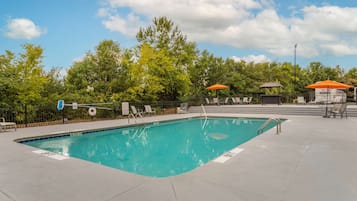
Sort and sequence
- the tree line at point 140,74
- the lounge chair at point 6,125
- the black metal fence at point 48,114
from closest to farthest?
the lounge chair at point 6,125 → the black metal fence at point 48,114 → the tree line at point 140,74

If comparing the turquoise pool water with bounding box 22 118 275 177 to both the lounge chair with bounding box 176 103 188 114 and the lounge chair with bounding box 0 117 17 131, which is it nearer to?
the lounge chair with bounding box 0 117 17 131

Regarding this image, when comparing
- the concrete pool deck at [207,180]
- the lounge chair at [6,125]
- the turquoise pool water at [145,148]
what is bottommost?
the turquoise pool water at [145,148]

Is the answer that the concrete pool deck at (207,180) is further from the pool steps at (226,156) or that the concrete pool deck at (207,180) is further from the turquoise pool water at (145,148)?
the turquoise pool water at (145,148)

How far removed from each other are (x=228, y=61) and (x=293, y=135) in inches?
688

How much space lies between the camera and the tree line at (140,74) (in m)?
10.3

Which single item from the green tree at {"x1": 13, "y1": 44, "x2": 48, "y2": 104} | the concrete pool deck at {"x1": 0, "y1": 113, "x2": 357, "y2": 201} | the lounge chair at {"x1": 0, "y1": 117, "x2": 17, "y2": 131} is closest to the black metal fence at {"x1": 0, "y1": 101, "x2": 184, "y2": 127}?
the green tree at {"x1": 13, "y1": 44, "x2": 48, "y2": 104}

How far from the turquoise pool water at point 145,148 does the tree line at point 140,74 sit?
13.3 ft

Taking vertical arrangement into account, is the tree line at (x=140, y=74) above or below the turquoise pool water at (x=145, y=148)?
above

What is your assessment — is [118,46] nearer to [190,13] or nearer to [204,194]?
[190,13]

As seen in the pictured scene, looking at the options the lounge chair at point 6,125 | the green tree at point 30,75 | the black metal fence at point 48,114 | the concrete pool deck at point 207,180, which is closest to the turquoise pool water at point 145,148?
the concrete pool deck at point 207,180

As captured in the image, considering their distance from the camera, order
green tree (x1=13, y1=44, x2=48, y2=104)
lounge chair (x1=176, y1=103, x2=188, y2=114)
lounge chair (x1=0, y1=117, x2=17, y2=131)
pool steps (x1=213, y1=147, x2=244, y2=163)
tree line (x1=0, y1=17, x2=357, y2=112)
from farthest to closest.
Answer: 1. lounge chair (x1=176, y1=103, x2=188, y2=114)
2. tree line (x1=0, y1=17, x2=357, y2=112)
3. green tree (x1=13, y1=44, x2=48, y2=104)
4. lounge chair (x1=0, y1=117, x2=17, y2=131)
5. pool steps (x1=213, y1=147, x2=244, y2=163)

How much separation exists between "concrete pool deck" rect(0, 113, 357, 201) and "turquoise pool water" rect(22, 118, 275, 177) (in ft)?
3.82

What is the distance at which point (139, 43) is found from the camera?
2000 cm

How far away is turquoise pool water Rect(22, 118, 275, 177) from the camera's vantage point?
506cm
